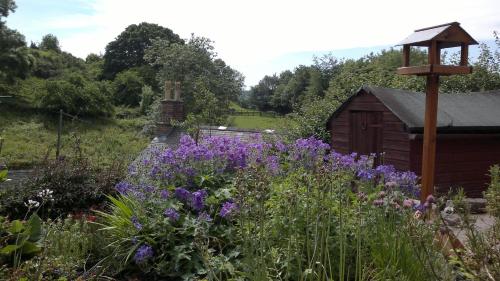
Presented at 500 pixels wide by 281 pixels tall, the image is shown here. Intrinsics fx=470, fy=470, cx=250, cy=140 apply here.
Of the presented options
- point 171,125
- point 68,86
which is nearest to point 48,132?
point 68,86

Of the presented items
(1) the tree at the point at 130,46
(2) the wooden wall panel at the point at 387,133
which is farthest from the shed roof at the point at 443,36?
(1) the tree at the point at 130,46

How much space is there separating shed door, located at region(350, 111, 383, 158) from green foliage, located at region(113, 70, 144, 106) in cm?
2986

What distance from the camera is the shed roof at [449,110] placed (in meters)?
9.17

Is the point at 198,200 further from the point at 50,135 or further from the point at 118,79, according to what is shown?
the point at 118,79

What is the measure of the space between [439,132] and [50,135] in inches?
836

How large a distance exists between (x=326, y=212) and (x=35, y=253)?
2384 mm

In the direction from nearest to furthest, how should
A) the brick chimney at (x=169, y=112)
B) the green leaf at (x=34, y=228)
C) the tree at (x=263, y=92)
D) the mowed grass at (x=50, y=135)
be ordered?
the green leaf at (x=34, y=228)
the brick chimney at (x=169, y=112)
the mowed grass at (x=50, y=135)
the tree at (x=263, y=92)

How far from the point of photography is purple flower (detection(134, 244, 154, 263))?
3.46 metres

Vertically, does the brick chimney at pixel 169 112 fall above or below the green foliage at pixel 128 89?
below

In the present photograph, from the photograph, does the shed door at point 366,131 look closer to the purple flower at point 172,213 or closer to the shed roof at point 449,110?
the shed roof at point 449,110

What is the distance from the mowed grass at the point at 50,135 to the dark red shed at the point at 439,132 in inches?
386

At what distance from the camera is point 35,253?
12.5 feet

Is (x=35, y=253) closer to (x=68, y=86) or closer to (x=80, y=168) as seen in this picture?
(x=80, y=168)

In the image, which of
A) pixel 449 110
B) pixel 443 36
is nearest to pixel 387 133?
pixel 449 110
